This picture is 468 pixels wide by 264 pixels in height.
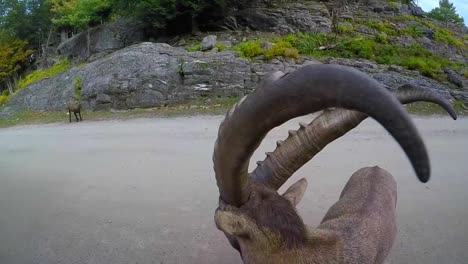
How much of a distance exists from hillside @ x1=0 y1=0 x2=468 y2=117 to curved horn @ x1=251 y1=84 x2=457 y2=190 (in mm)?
14693

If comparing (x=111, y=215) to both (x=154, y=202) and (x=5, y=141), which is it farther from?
(x=5, y=141)

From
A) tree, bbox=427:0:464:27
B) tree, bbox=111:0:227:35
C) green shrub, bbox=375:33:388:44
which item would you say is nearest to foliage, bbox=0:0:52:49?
tree, bbox=111:0:227:35

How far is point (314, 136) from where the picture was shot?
10.0 ft

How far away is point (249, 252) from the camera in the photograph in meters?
2.95

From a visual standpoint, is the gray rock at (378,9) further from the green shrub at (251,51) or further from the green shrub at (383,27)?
the green shrub at (251,51)

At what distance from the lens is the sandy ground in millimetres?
5203

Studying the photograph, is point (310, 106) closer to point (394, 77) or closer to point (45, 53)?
point (394, 77)

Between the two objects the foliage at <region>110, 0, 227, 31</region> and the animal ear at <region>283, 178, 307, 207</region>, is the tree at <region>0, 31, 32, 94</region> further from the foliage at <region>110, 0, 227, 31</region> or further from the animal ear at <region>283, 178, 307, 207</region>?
the animal ear at <region>283, 178, 307, 207</region>

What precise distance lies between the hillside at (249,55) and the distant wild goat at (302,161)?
576 inches

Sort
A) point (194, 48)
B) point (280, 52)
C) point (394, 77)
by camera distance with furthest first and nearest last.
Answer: point (194, 48) → point (280, 52) → point (394, 77)

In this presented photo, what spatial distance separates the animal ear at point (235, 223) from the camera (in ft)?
9.31

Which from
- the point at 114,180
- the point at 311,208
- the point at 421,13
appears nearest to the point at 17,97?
the point at 114,180

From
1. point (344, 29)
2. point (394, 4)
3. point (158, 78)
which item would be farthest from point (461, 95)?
point (394, 4)

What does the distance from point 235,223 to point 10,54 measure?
5589 centimetres
